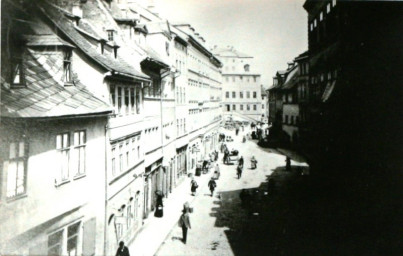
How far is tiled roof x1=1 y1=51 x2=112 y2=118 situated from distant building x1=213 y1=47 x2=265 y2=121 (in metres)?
47.1

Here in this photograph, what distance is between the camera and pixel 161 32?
2259cm

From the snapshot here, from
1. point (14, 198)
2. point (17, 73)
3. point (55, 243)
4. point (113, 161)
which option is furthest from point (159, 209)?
point (17, 73)

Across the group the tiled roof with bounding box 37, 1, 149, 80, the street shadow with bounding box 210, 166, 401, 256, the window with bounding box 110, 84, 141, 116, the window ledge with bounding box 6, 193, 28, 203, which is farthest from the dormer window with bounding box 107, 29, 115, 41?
the street shadow with bounding box 210, 166, 401, 256

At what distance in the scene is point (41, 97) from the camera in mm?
8070

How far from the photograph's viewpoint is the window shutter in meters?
10.5

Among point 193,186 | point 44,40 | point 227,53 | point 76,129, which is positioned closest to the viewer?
point 44,40

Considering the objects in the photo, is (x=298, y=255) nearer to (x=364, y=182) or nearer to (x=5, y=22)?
(x=364, y=182)

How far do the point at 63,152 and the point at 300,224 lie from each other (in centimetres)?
1301

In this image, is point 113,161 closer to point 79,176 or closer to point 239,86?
point 79,176

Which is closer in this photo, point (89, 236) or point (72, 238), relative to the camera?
point (72, 238)

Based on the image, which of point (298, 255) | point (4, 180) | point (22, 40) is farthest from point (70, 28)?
point (298, 255)

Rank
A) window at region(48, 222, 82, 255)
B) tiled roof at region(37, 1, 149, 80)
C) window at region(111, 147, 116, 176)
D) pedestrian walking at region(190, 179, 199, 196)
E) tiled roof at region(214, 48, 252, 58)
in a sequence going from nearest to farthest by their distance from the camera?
window at region(48, 222, 82, 255)
tiled roof at region(37, 1, 149, 80)
window at region(111, 147, 116, 176)
pedestrian walking at region(190, 179, 199, 196)
tiled roof at region(214, 48, 252, 58)

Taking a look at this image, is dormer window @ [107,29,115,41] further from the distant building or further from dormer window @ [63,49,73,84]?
the distant building

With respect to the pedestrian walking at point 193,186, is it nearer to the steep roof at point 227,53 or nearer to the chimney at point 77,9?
the chimney at point 77,9
